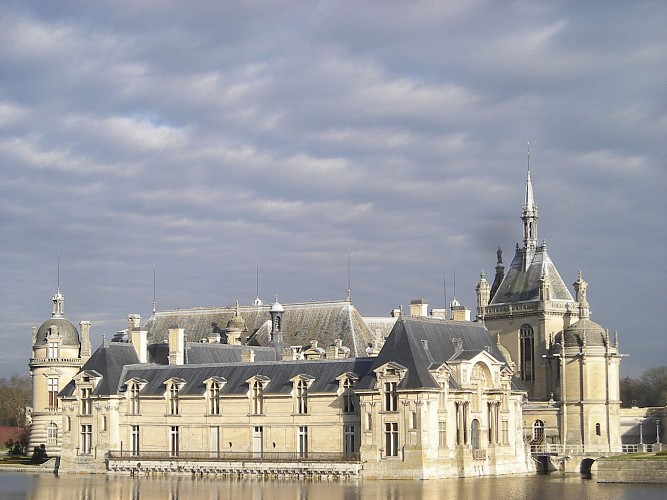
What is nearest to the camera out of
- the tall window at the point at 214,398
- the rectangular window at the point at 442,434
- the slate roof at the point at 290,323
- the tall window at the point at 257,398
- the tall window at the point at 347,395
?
the rectangular window at the point at 442,434

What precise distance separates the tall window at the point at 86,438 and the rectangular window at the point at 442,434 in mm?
22300

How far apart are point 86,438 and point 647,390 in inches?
3434

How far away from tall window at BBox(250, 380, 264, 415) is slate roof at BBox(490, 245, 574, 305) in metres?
33.0

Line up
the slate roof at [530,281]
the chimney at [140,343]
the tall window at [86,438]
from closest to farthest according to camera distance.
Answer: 1. the tall window at [86,438]
2. the chimney at [140,343]
3. the slate roof at [530,281]

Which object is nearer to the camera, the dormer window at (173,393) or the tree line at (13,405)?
the dormer window at (173,393)

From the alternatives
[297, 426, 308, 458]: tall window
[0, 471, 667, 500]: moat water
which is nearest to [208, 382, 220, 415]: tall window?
[0, 471, 667, 500]: moat water

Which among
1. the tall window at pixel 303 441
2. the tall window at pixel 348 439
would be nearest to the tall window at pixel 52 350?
the tall window at pixel 303 441

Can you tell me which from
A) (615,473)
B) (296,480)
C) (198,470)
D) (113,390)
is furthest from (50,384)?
(615,473)

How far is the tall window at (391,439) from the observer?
65.3m

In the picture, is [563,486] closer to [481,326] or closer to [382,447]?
[382,447]

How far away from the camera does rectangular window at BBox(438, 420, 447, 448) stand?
66.1 metres

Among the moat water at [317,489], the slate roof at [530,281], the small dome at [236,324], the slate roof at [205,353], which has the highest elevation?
the slate roof at [530,281]

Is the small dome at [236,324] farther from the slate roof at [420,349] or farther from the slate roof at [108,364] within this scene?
the slate roof at [420,349]

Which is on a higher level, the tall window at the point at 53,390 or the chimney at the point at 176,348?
the chimney at the point at 176,348
